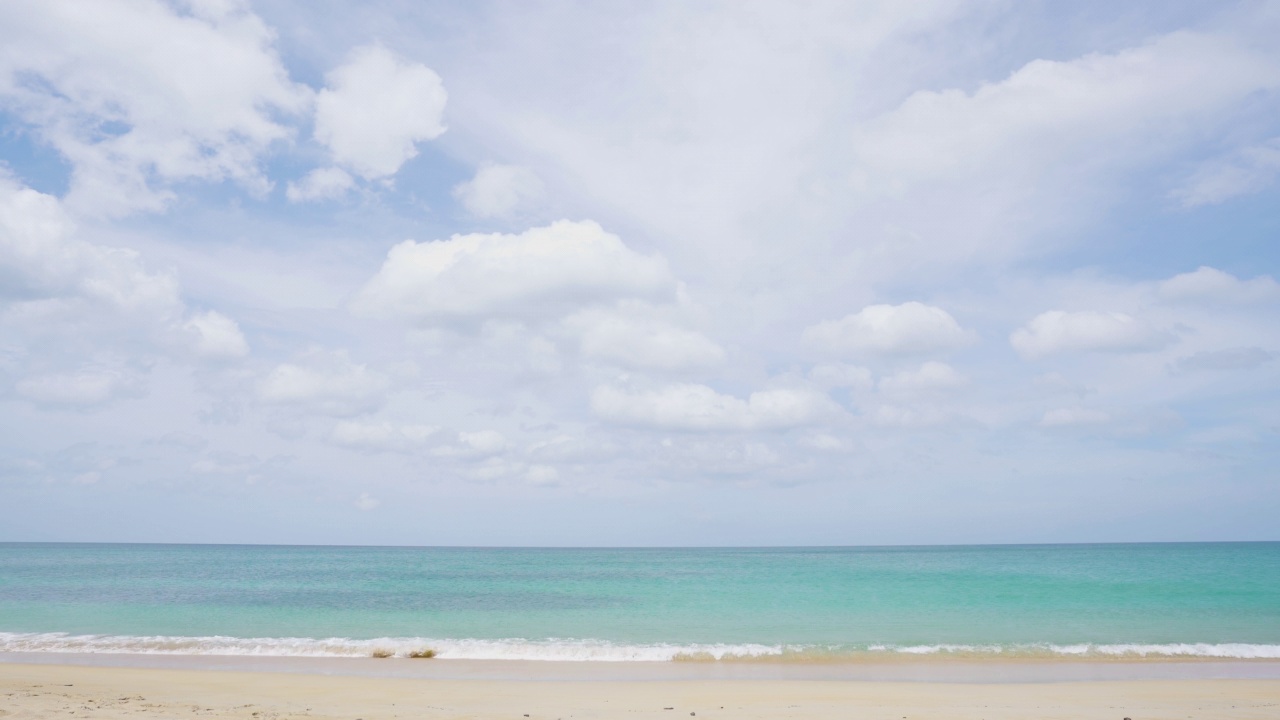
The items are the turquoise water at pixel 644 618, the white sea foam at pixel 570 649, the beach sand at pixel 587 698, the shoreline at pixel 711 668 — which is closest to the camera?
the beach sand at pixel 587 698

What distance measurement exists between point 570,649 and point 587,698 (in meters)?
7.47

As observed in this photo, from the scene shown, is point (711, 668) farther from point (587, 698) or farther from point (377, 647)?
point (377, 647)

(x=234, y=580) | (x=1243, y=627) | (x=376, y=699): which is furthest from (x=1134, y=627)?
(x=234, y=580)

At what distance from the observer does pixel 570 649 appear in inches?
830

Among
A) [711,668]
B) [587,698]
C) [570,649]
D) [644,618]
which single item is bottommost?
[644,618]

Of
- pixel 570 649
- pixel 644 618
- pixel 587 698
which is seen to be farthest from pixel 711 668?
pixel 644 618

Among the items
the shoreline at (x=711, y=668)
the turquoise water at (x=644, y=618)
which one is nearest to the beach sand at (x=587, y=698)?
the shoreline at (x=711, y=668)

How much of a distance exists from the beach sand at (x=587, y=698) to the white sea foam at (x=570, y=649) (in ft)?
11.9

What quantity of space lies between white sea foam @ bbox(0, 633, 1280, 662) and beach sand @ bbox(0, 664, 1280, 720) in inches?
143

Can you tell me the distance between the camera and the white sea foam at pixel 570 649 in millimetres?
20156

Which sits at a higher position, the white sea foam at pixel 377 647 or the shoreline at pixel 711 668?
the shoreline at pixel 711 668

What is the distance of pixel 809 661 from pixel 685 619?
8467 millimetres

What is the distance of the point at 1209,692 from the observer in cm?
1480

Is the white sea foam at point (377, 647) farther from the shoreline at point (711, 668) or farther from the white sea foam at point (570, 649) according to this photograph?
the shoreline at point (711, 668)
